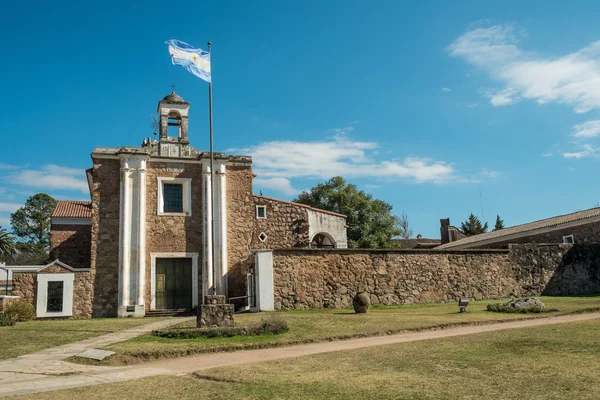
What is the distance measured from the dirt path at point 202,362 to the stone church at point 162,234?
9.60 metres

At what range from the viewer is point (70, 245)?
26.3 m

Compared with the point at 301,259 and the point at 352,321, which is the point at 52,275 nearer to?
the point at 301,259

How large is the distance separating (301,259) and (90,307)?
9336 millimetres

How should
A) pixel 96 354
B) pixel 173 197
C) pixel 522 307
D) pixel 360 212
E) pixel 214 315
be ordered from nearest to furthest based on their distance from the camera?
pixel 96 354
pixel 214 315
pixel 522 307
pixel 173 197
pixel 360 212

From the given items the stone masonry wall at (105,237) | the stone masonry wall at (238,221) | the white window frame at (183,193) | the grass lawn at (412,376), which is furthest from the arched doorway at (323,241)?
the grass lawn at (412,376)

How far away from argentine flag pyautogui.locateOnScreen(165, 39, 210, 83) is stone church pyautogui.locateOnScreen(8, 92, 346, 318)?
24.4 ft

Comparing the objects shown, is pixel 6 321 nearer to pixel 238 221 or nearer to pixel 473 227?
pixel 238 221

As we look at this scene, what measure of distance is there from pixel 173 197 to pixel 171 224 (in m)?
1.41

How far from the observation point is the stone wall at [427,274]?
21625 millimetres

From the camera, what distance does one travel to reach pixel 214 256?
Answer: 23.9m

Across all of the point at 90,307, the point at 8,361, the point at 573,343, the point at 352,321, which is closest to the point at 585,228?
the point at 352,321

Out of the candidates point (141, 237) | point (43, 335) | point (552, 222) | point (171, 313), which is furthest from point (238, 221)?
point (552, 222)

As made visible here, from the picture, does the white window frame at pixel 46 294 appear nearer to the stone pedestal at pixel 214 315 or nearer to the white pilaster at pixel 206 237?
the white pilaster at pixel 206 237

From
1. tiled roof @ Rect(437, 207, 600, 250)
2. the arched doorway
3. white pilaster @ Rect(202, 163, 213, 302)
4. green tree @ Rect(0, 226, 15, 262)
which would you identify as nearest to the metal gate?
white pilaster @ Rect(202, 163, 213, 302)
